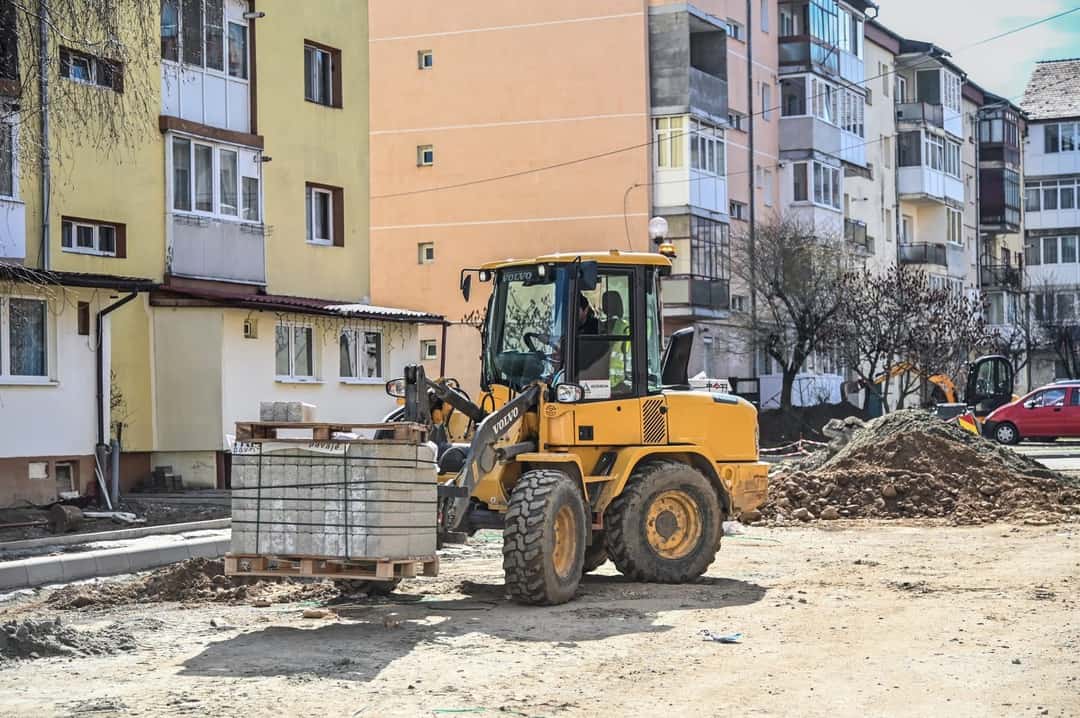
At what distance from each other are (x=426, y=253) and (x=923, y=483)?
2885 centimetres

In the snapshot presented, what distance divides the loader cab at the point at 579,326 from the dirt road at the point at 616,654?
1846 millimetres

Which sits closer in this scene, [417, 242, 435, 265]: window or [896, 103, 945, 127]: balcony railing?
[417, 242, 435, 265]: window

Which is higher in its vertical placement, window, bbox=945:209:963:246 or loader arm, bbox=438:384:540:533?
window, bbox=945:209:963:246

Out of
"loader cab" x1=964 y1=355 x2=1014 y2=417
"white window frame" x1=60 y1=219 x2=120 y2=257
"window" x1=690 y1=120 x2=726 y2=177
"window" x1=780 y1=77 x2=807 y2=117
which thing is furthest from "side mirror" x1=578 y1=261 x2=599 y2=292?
"window" x1=780 y1=77 x2=807 y2=117

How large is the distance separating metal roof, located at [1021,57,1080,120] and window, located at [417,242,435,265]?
4178 cm

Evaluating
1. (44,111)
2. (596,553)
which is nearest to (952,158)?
(44,111)

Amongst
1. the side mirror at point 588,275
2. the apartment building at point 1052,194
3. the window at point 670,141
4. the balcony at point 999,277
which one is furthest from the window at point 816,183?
the side mirror at point 588,275

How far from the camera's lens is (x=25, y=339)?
954 inches

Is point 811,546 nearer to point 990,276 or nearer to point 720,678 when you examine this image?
point 720,678

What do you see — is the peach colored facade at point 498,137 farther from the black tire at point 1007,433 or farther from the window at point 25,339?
the window at point 25,339

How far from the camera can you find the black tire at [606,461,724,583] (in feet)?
48.0

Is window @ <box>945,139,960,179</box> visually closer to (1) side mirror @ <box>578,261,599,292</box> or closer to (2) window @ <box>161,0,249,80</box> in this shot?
(2) window @ <box>161,0,249,80</box>

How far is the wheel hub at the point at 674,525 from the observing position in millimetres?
15023

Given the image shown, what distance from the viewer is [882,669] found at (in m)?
10.5
